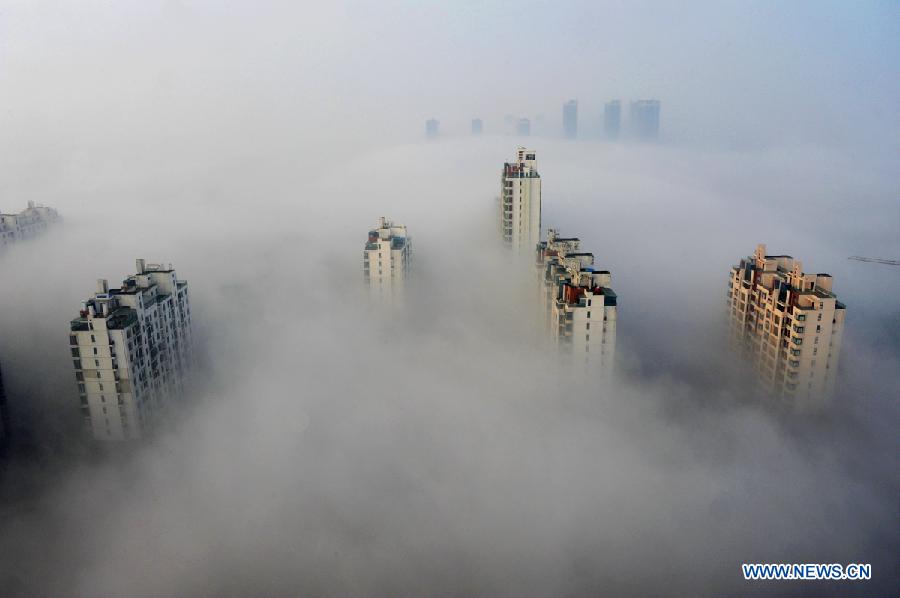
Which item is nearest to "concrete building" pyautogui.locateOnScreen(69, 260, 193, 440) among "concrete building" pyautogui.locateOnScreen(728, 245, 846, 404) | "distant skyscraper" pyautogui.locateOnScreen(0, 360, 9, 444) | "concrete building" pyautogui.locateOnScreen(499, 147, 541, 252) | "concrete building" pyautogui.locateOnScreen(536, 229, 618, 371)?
"distant skyscraper" pyautogui.locateOnScreen(0, 360, 9, 444)

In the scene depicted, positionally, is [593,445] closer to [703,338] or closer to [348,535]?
[348,535]

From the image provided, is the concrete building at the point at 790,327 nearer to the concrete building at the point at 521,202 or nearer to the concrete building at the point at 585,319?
the concrete building at the point at 585,319

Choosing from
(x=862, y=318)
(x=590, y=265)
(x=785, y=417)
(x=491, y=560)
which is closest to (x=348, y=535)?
(x=491, y=560)

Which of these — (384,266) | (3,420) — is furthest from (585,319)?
(3,420)

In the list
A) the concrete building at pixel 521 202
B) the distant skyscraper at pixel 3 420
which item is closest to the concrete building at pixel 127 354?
the distant skyscraper at pixel 3 420

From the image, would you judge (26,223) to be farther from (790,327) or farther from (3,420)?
(790,327)
